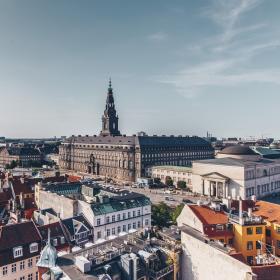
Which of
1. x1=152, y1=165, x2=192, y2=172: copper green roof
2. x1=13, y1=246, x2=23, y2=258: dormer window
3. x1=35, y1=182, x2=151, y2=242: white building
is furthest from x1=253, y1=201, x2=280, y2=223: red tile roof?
x1=152, y1=165, x2=192, y2=172: copper green roof

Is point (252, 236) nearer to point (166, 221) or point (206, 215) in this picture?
point (206, 215)

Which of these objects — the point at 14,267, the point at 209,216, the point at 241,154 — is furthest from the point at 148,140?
the point at 14,267

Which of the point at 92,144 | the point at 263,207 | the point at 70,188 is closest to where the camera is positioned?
the point at 263,207

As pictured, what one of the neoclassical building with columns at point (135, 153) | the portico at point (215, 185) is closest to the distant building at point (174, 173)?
the neoclassical building with columns at point (135, 153)

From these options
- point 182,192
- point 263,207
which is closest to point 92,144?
point 182,192

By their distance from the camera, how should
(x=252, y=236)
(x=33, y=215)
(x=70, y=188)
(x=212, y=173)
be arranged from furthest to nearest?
(x=212, y=173) < (x=70, y=188) < (x=33, y=215) < (x=252, y=236)

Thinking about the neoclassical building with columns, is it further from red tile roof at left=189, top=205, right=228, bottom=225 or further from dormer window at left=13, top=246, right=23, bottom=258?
dormer window at left=13, top=246, right=23, bottom=258

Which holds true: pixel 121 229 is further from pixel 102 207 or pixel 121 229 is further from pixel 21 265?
pixel 21 265
